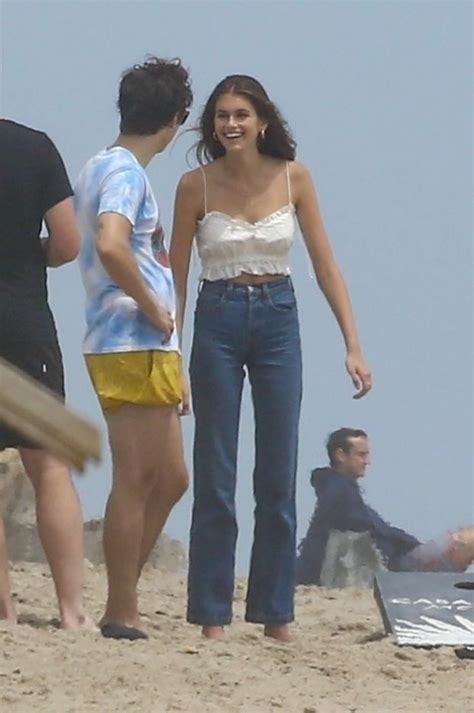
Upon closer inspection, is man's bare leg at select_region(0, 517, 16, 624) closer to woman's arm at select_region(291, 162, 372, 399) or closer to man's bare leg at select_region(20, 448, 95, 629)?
man's bare leg at select_region(20, 448, 95, 629)

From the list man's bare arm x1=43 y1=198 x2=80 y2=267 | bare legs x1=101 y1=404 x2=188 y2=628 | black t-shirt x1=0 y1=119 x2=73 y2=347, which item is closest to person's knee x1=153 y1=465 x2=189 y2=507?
bare legs x1=101 y1=404 x2=188 y2=628

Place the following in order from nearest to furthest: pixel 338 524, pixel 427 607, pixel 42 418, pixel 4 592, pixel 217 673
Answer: pixel 42 418 < pixel 217 673 < pixel 4 592 < pixel 427 607 < pixel 338 524

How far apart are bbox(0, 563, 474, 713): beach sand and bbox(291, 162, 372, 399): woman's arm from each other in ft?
2.14

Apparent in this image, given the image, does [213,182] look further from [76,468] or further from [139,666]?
[76,468]

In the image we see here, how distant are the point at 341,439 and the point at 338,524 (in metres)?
0.27

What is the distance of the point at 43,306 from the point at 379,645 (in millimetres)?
1156

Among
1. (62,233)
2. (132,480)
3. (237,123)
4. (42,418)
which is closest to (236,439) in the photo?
(132,480)

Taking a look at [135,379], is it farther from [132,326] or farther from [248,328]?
[248,328]

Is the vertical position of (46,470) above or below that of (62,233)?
below

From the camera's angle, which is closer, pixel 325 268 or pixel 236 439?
pixel 236 439

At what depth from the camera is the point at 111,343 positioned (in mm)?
4473

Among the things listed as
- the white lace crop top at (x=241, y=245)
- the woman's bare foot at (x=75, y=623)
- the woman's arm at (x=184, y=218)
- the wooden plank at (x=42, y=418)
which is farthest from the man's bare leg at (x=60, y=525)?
the wooden plank at (x=42, y=418)

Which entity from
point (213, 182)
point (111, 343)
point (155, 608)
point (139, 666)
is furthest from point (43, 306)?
point (155, 608)

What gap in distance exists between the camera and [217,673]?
13.6 feet
